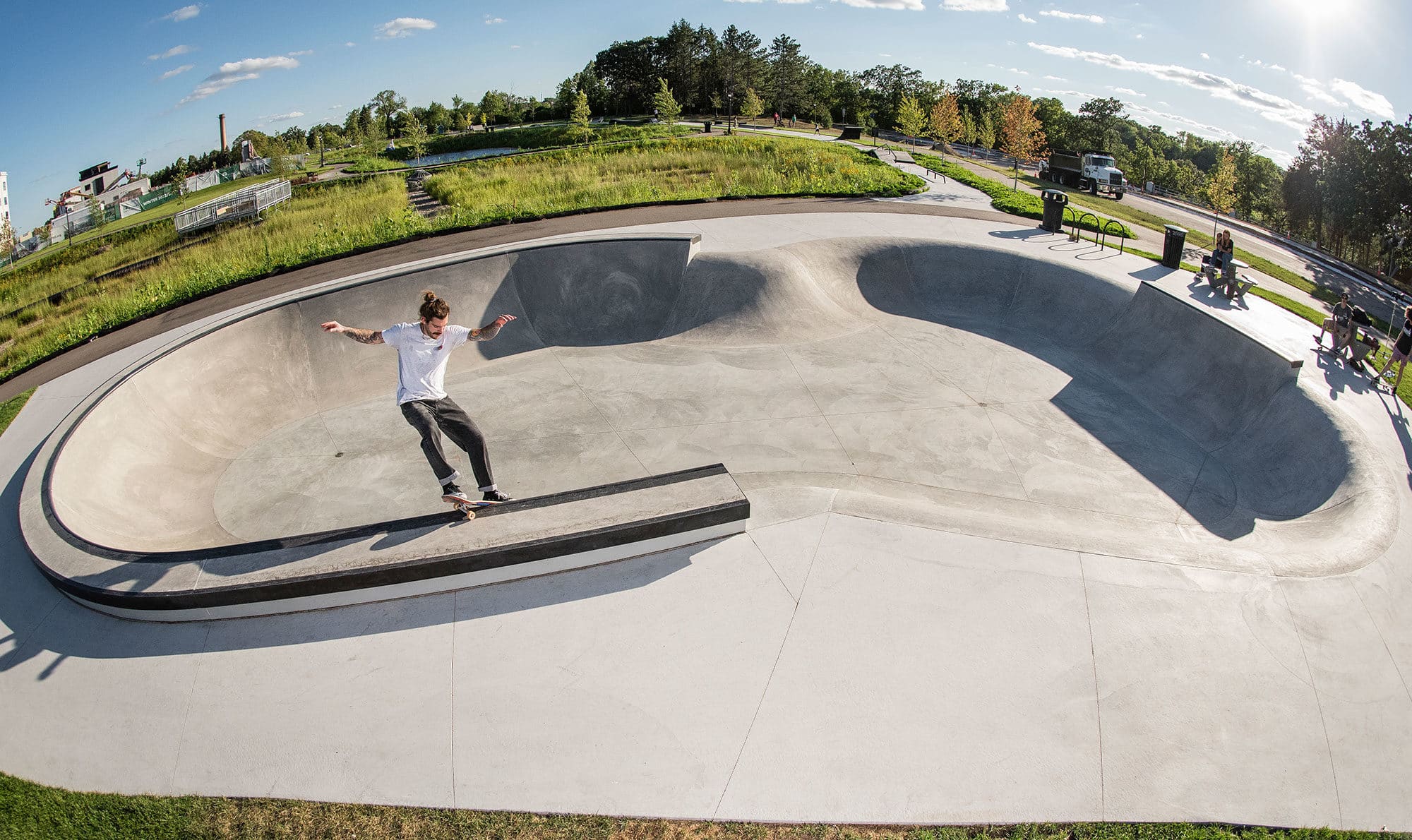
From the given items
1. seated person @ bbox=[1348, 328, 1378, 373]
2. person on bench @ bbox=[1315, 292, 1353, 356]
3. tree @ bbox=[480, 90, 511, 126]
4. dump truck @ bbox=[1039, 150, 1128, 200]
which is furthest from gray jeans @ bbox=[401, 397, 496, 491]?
tree @ bbox=[480, 90, 511, 126]

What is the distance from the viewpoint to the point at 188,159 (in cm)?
8200

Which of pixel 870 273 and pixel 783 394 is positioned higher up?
pixel 870 273

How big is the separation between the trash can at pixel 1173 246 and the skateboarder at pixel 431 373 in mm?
15604

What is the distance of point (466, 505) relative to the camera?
20.6 ft

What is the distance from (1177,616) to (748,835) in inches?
A: 164

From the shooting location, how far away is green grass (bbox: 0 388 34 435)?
972cm

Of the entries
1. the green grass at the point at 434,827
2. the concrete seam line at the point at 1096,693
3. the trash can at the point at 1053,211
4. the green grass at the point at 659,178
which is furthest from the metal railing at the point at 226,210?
the concrete seam line at the point at 1096,693

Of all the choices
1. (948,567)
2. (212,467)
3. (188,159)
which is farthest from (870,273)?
(188,159)

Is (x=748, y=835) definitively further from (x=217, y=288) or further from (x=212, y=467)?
(x=217, y=288)

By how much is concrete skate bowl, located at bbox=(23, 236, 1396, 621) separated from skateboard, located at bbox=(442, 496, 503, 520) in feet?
0.75

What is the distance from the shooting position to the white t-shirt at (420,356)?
5.90m

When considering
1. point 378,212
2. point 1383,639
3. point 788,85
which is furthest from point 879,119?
point 1383,639

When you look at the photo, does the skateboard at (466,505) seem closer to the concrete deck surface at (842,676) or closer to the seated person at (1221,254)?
the concrete deck surface at (842,676)

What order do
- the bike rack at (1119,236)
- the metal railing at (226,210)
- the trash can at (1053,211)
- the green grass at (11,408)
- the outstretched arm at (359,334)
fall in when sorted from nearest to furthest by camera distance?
1. the outstretched arm at (359,334)
2. the green grass at (11,408)
3. the bike rack at (1119,236)
4. the trash can at (1053,211)
5. the metal railing at (226,210)
